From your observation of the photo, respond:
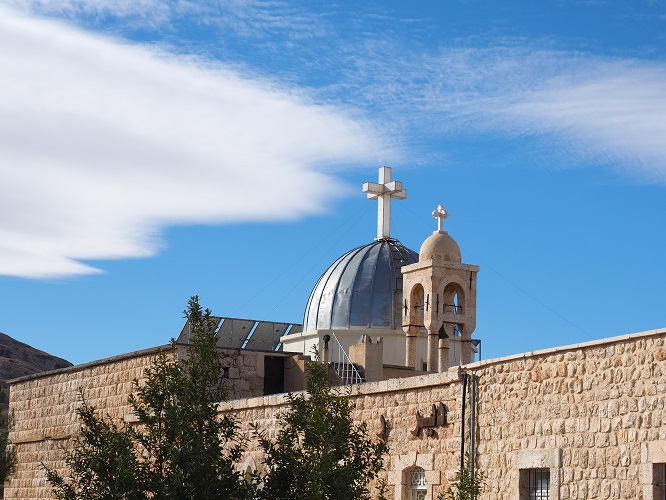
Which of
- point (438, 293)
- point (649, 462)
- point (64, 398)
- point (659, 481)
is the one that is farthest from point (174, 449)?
point (64, 398)

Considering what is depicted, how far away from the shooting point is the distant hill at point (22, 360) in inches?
1834

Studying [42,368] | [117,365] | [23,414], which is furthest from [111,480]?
[42,368]

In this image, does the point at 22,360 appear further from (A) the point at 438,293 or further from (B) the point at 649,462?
(B) the point at 649,462

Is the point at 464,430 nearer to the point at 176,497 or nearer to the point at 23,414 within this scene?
the point at 176,497

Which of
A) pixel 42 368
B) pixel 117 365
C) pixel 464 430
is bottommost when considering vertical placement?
pixel 464 430

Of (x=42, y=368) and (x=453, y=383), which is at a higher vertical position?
(x=42, y=368)

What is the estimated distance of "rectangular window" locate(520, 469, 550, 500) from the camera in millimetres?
14961

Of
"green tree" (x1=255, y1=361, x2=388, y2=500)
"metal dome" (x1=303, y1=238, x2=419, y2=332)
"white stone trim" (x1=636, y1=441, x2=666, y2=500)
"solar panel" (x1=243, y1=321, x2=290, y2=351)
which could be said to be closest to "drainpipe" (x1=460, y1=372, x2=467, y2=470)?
"white stone trim" (x1=636, y1=441, x2=666, y2=500)

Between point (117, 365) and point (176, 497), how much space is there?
512 inches

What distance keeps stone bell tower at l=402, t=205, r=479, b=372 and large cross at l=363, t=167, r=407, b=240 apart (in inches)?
257

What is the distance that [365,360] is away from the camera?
2338 centimetres

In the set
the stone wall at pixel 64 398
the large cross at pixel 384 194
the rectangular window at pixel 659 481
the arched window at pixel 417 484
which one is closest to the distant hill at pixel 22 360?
the stone wall at pixel 64 398

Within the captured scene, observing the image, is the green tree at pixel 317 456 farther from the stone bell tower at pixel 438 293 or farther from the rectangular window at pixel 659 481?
the stone bell tower at pixel 438 293

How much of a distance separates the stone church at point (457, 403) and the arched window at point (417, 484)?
0.8 inches
